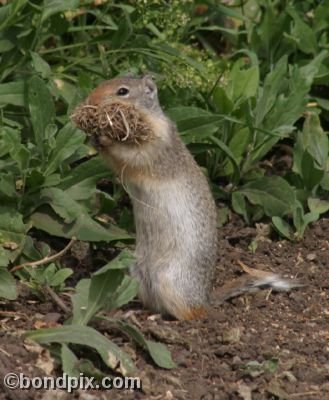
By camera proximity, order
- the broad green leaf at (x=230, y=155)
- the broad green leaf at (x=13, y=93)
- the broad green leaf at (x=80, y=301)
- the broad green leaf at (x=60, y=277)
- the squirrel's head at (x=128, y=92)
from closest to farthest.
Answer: the broad green leaf at (x=80, y=301), the broad green leaf at (x=60, y=277), the squirrel's head at (x=128, y=92), the broad green leaf at (x=13, y=93), the broad green leaf at (x=230, y=155)

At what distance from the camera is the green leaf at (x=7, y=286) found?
6367 mm

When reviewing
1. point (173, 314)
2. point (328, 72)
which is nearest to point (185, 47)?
point (328, 72)

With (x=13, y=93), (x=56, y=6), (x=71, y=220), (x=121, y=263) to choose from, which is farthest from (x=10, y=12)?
(x=121, y=263)

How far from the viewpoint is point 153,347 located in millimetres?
6020

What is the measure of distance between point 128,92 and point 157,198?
644mm

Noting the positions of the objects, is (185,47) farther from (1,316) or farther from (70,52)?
(1,316)

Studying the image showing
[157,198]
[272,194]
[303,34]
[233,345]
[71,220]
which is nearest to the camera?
[233,345]

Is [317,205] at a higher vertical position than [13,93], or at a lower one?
lower

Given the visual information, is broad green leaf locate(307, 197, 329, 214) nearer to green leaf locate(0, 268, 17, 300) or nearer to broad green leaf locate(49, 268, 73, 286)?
broad green leaf locate(49, 268, 73, 286)

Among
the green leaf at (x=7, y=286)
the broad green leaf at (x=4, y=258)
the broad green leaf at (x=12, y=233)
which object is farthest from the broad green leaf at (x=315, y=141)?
the green leaf at (x=7, y=286)

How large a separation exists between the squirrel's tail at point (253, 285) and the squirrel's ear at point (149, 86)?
125 centimetres

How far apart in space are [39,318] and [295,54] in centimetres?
357

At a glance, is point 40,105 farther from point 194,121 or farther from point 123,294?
point 123,294

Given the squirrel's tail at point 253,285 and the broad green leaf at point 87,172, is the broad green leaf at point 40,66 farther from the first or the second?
the squirrel's tail at point 253,285
